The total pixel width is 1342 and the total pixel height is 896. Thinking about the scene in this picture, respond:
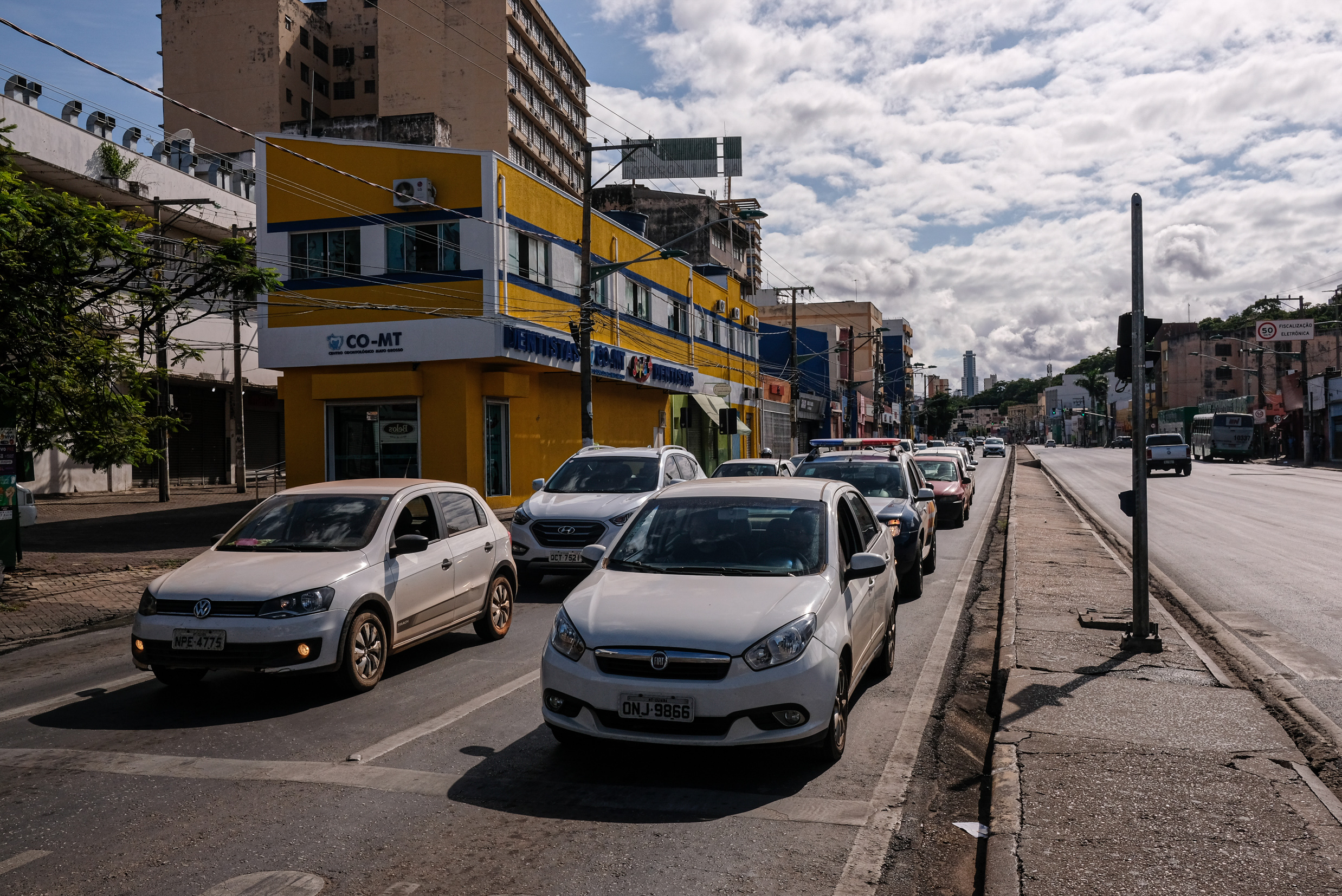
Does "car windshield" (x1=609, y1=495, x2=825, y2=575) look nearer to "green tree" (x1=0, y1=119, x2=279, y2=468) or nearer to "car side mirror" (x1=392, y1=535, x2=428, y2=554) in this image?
"car side mirror" (x1=392, y1=535, x2=428, y2=554)

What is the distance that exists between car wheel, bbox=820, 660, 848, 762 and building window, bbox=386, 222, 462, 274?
22.0 metres

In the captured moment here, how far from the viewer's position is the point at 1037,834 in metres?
4.40

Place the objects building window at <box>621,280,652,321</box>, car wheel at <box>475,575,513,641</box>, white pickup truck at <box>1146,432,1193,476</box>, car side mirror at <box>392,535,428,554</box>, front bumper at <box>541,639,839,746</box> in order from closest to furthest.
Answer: front bumper at <box>541,639,839,746</box> → car side mirror at <box>392,535,428,554</box> → car wheel at <box>475,575,513,641</box> → building window at <box>621,280,652,321</box> → white pickup truck at <box>1146,432,1193,476</box>

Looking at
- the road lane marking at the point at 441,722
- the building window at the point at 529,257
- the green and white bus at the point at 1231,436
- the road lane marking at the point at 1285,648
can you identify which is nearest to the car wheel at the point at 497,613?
the road lane marking at the point at 441,722

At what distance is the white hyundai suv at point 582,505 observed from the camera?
12.1 m

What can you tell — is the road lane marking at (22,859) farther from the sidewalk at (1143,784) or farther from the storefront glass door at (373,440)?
the storefront glass door at (373,440)

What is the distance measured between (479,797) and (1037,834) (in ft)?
8.64

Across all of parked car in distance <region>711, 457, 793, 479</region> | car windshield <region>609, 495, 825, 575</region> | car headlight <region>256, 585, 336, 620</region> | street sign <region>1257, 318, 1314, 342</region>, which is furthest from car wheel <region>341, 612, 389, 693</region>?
street sign <region>1257, 318, 1314, 342</region>

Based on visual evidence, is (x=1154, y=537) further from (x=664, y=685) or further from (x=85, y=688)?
(x=85, y=688)

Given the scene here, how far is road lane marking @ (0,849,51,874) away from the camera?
13.6 ft

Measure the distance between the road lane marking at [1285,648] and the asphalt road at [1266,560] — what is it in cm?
1

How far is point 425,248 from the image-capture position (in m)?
26.2

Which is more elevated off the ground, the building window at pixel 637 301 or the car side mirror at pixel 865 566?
the building window at pixel 637 301

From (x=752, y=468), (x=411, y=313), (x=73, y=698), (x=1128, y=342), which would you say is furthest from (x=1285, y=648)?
(x=411, y=313)
